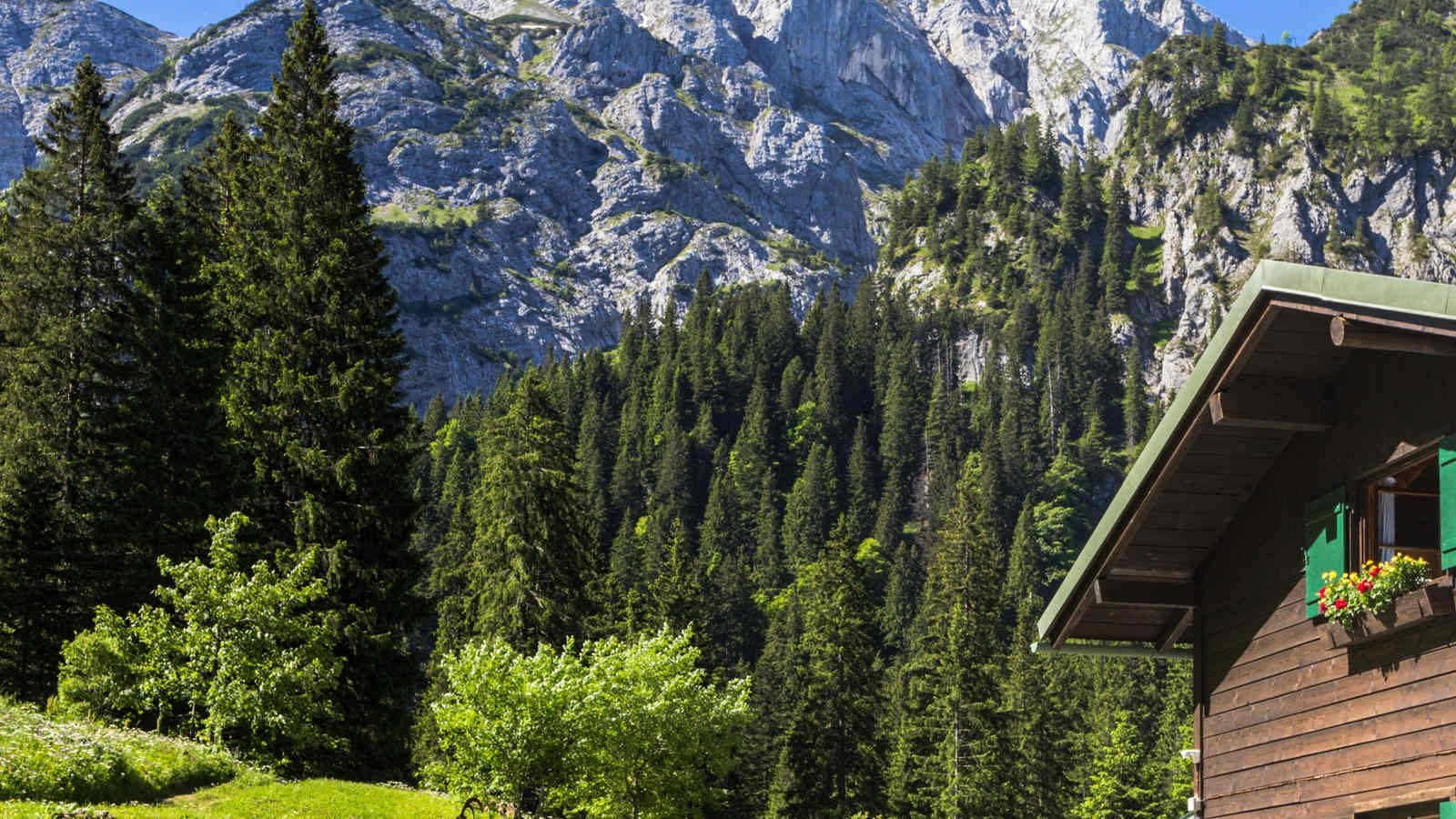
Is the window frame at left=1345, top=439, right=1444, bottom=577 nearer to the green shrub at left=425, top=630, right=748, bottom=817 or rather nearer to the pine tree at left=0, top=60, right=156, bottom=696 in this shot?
the green shrub at left=425, top=630, right=748, bottom=817

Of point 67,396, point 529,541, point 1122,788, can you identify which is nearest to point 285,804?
point 67,396

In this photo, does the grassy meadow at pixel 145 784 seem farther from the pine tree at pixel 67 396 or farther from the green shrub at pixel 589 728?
the pine tree at pixel 67 396

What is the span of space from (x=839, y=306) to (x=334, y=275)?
14347cm

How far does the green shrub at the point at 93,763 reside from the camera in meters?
19.0

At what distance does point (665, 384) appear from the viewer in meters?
170

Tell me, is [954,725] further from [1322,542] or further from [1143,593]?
[1322,542]

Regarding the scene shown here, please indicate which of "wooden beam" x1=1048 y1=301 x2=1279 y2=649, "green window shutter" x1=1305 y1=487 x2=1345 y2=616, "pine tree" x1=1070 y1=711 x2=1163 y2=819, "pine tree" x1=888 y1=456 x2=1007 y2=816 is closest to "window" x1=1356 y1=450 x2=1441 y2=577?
"green window shutter" x1=1305 y1=487 x2=1345 y2=616

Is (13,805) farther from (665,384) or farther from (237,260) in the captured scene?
(665,384)

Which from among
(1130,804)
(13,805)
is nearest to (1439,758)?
(13,805)

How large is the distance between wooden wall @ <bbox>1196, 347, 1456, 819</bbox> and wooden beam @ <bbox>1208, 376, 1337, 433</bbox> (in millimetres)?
165

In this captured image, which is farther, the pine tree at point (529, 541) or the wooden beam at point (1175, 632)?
the pine tree at point (529, 541)

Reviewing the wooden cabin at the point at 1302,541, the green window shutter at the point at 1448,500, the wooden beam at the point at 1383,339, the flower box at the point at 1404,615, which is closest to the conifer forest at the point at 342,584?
the wooden cabin at the point at 1302,541

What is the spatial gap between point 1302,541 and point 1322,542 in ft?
1.65

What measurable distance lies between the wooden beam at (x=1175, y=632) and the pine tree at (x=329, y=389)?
21.7 m
